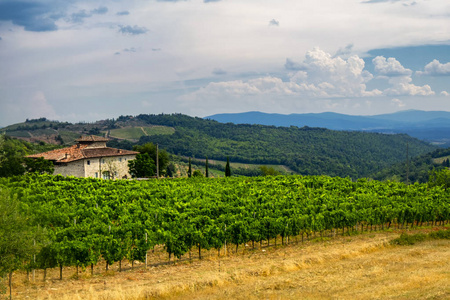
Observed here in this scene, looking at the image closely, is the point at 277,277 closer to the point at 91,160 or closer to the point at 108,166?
the point at 91,160

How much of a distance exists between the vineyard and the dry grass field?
107cm

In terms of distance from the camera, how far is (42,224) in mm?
26016

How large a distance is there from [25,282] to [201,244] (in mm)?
9318

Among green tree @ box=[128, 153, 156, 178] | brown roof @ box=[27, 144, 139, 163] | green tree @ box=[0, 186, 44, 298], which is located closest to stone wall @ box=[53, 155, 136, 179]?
brown roof @ box=[27, 144, 139, 163]

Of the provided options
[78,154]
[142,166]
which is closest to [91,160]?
[78,154]

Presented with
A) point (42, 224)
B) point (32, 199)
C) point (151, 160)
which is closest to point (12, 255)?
point (42, 224)

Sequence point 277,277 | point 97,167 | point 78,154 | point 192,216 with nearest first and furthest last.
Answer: point 277,277 → point 192,216 → point 78,154 → point 97,167

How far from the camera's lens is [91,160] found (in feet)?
217

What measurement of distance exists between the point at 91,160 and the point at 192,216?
138ft

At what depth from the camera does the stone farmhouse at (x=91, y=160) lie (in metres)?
64.1

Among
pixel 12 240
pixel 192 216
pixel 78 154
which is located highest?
pixel 78 154

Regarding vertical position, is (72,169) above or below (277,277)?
above

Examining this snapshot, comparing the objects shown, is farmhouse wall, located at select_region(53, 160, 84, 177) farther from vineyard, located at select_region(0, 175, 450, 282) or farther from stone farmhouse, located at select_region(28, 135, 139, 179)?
vineyard, located at select_region(0, 175, 450, 282)

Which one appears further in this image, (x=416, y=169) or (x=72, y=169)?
(x=416, y=169)
